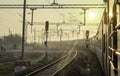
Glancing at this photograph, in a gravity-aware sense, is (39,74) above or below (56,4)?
below

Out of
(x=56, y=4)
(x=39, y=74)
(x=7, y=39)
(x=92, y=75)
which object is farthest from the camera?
(x=7, y=39)

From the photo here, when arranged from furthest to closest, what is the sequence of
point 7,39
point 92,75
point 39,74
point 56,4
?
point 7,39 < point 56,4 < point 39,74 < point 92,75

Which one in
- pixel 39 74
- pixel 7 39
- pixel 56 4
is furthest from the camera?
pixel 7 39

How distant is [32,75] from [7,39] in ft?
339

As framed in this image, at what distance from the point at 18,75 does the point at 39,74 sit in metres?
1.54

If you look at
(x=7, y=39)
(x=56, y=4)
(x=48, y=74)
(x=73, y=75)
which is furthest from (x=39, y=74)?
(x=7, y=39)

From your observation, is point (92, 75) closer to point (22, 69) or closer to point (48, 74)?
point (48, 74)

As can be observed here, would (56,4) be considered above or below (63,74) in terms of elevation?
above

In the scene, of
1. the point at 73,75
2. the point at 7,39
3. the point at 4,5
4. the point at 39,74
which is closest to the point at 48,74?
the point at 39,74

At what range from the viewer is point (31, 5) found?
1000 inches

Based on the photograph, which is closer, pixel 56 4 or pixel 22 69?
pixel 22 69

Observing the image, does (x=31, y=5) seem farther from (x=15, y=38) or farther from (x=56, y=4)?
(x=15, y=38)

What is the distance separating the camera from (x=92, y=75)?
62.4 feet

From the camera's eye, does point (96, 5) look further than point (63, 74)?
Yes
